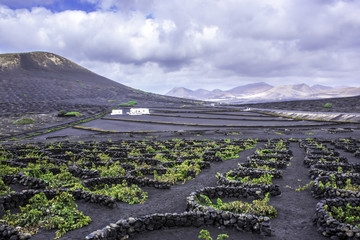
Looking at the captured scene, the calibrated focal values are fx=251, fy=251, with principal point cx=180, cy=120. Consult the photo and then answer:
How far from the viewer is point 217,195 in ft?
43.1

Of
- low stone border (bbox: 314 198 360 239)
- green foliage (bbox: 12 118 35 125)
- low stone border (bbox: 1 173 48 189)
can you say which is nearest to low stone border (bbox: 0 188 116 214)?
low stone border (bbox: 1 173 48 189)

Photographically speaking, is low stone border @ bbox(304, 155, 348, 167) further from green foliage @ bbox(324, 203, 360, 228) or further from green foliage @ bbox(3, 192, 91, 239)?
→ green foliage @ bbox(3, 192, 91, 239)

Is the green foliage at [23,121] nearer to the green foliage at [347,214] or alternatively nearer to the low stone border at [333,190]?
the low stone border at [333,190]

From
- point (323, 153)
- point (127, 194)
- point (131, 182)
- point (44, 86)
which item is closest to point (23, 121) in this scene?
point (131, 182)

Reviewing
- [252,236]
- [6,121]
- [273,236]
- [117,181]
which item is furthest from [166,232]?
[6,121]

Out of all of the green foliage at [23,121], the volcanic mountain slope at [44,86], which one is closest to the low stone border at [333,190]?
the green foliage at [23,121]

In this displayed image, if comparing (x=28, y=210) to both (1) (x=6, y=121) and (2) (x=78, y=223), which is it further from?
(1) (x=6, y=121)

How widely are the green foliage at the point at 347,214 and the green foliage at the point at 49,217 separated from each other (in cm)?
982

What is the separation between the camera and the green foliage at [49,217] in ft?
30.5

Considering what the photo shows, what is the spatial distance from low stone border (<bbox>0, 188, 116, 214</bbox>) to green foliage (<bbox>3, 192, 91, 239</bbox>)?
1.15 m

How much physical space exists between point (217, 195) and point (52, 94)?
14108 centimetres

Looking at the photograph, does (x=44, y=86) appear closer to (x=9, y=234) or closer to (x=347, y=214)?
(x=9, y=234)

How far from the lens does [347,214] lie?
1007 centimetres

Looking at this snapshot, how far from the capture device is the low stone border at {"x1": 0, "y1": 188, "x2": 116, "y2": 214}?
11.2m
